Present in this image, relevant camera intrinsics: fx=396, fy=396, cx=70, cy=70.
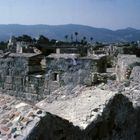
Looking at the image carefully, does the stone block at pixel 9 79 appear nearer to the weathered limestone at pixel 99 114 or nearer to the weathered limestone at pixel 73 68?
the weathered limestone at pixel 73 68

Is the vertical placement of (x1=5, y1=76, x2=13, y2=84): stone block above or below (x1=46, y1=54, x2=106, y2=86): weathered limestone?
below

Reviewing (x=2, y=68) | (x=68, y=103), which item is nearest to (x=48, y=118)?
(x=68, y=103)

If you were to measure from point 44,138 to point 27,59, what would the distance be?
7399 mm

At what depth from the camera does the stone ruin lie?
191 inches

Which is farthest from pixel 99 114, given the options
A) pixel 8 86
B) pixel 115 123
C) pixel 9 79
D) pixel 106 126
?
pixel 8 86

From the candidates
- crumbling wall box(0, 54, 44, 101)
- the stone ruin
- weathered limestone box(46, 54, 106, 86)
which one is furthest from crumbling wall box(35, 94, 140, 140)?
crumbling wall box(0, 54, 44, 101)

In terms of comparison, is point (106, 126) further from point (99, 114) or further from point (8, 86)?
point (8, 86)

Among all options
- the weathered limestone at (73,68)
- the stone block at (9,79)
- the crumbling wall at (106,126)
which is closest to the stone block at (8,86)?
the stone block at (9,79)

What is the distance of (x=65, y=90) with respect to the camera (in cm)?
816

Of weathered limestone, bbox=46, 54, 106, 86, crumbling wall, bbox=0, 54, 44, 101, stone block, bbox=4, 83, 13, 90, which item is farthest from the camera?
stone block, bbox=4, 83, 13, 90

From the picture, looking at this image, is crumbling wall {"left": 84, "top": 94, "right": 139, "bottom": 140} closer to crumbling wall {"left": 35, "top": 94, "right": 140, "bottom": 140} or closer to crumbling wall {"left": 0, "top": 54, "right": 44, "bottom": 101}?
crumbling wall {"left": 35, "top": 94, "right": 140, "bottom": 140}

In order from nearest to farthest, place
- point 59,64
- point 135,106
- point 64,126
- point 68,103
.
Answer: point 64,126 → point 68,103 → point 135,106 → point 59,64

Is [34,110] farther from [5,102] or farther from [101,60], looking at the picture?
[101,60]

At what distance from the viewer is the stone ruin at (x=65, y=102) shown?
4855 mm
